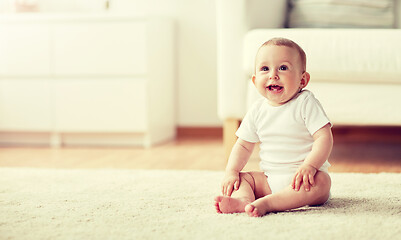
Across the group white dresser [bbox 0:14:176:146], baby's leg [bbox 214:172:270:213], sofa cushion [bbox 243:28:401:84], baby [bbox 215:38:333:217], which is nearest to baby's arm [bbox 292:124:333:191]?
baby [bbox 215:38:333:217]

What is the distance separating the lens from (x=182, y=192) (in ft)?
3.97

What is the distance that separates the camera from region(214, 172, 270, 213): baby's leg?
985 mm

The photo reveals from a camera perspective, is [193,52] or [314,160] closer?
[314,160]

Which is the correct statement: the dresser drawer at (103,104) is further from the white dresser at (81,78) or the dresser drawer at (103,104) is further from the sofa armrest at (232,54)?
the sofa armrest at (232,54)

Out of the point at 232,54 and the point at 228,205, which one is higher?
the point at 232,54

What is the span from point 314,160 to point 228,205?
191 mm

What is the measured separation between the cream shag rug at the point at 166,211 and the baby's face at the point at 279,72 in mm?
246

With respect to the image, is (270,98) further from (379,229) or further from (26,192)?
(26,192)

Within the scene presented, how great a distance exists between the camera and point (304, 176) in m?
0.97

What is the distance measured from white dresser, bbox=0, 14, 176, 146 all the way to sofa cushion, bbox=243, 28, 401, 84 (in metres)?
0.86

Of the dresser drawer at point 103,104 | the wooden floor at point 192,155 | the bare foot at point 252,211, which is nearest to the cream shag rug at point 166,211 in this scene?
the bare foot at point 252,211

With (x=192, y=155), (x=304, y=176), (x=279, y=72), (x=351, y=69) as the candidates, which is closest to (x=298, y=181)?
(x=304, y=176)

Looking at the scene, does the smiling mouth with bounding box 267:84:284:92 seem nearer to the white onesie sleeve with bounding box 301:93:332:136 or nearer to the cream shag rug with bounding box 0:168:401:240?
the white onesie sleeve with bounding box 301:93:332:136

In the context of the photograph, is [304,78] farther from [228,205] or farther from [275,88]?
[228,205]
